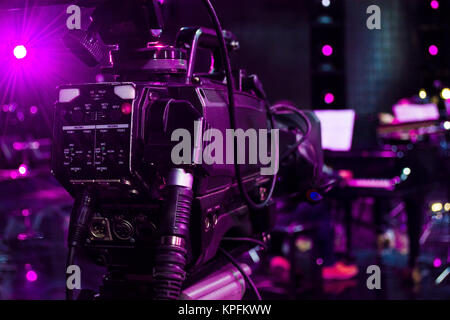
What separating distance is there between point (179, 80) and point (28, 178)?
375 centimetres

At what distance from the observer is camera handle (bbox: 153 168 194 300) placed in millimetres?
866

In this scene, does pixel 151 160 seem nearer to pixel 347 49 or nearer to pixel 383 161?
pixel 383 161


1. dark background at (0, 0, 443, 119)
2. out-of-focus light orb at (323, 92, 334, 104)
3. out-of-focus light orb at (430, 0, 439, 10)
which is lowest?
out-of-focus light orb at (323, 92, 334, 104)

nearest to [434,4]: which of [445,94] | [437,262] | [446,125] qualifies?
[445,94]

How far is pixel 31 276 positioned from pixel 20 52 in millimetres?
3098

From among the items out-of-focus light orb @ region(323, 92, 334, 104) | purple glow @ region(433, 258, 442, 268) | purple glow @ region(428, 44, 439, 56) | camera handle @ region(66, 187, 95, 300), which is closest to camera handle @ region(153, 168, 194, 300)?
camera handle @ region(66, 187, 95, 300)

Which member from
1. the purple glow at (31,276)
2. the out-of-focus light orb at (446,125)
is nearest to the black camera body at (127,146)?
the purple glow at (31,276)

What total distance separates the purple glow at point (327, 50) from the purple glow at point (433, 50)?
1634 mm

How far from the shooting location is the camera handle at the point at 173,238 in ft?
2.84

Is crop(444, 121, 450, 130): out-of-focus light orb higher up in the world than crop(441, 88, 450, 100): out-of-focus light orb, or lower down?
lower down

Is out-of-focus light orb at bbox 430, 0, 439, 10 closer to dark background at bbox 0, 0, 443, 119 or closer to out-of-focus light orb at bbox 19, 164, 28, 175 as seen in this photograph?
dark background at bbox 0, 0, 443, 119

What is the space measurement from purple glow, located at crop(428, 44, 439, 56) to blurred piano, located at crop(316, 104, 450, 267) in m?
3.38
